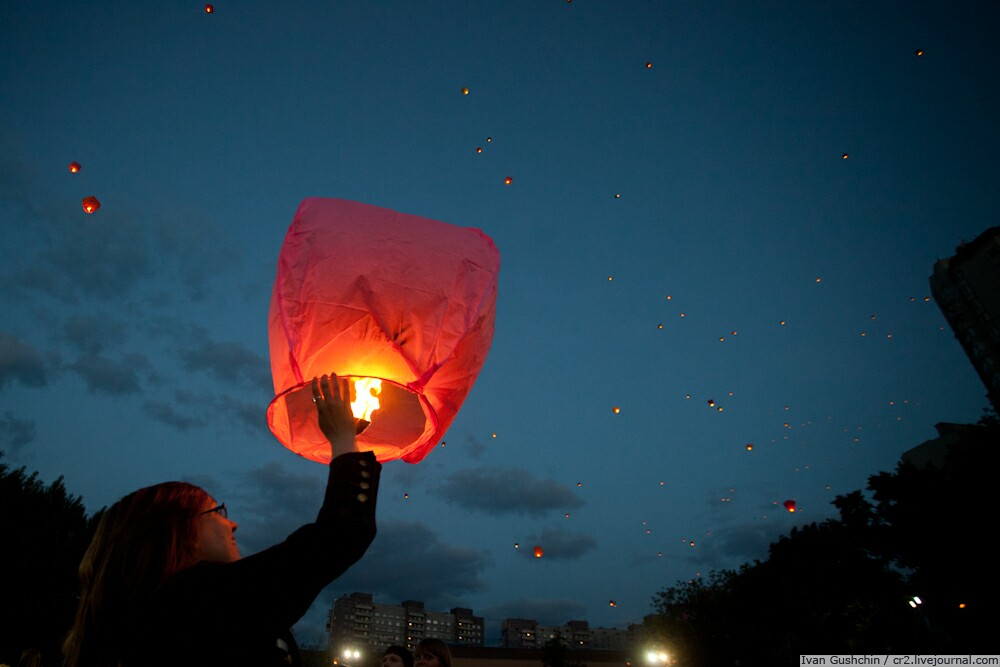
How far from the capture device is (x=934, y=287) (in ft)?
145

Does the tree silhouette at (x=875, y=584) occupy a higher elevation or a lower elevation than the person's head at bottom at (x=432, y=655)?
higher

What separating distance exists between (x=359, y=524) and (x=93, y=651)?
596mm

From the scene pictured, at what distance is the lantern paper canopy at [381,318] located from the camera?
5.55 feet

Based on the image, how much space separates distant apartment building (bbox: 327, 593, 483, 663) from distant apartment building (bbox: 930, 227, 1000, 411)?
63.5 metres

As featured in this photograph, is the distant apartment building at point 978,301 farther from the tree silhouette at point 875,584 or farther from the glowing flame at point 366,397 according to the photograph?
the glowing flame at point 366,397

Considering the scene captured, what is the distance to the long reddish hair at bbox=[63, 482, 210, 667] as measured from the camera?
3.80ft

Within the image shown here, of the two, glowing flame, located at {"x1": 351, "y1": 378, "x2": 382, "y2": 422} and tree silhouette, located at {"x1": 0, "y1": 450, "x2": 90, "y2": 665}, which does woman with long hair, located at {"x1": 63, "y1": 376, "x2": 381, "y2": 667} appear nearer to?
glowing flame, located at {"x1": 351, "y1": 378, "x2": 382, "y2": 422}

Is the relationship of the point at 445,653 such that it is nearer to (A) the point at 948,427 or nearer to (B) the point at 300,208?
(B) the point at 300,208

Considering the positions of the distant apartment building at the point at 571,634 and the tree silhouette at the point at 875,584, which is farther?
the distant apartment building at the point at 571,634

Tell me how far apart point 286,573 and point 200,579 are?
0.19 meters

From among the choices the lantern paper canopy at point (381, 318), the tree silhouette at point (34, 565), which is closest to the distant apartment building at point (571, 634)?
the tree silhouette at point (34, 565)

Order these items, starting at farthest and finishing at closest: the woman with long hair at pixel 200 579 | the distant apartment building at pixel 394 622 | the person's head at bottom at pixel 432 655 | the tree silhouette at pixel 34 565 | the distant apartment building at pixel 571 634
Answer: the distant apartment building at pixel 571 634
the distant apartment building at pixel 394 622
the tree silhouette at pixel 34 565
the person's head at bottom at pixel 432 655
the woman with long hair at pixel 200 579

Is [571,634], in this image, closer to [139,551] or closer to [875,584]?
[875,584]

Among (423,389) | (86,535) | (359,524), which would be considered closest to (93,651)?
(359,524)
